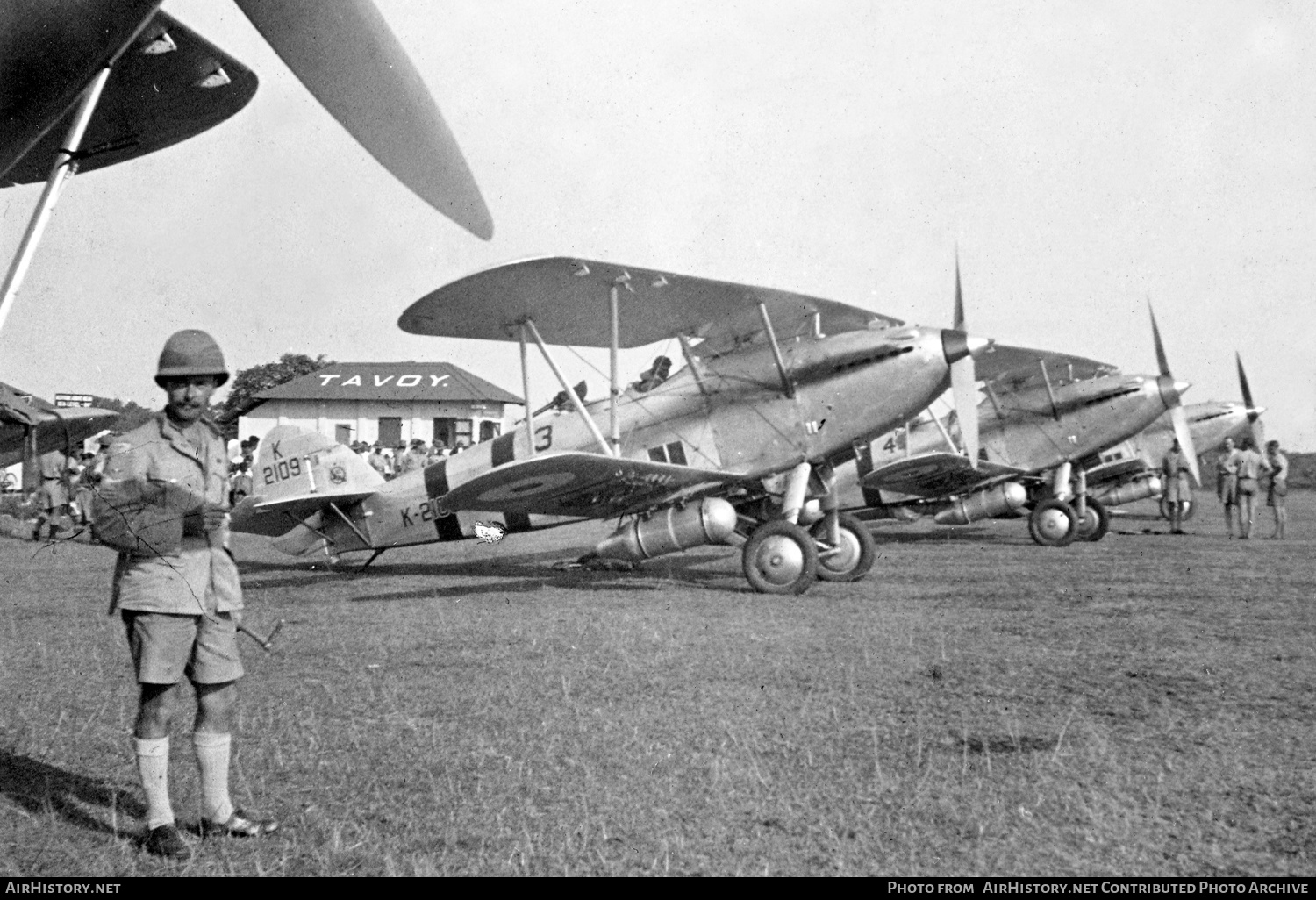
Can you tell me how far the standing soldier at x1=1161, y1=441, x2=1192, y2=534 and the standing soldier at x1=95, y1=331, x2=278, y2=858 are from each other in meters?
17.7

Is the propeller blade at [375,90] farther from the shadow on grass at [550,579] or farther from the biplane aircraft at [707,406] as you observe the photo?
the shadow on grass at [550,579]

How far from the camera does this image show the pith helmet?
2.86 meters

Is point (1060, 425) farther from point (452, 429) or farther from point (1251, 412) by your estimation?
point (452, 429)

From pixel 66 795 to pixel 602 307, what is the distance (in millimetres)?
6820

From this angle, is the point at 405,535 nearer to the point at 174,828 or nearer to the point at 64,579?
the point at 64,579

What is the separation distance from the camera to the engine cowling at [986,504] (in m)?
16.0

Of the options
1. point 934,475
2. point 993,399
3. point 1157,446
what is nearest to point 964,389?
point 934,475

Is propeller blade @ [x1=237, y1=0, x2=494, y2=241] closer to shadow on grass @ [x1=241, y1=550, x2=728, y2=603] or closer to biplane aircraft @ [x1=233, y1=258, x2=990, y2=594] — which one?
biplane aircraft @ [x1=233, y1=258, x2=990, y2=594]

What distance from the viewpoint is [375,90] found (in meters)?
2.85

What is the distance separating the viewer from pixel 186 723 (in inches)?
171

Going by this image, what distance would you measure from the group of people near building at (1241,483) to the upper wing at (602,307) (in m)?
9.40

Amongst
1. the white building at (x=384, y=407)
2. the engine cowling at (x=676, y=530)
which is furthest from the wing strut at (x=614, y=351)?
the white building at (x=384, y=407)

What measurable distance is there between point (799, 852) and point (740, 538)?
8063 mm

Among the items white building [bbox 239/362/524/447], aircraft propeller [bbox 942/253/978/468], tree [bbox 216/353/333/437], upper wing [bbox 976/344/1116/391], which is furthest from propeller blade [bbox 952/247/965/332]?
tree [bbox 216/353/333/437]
